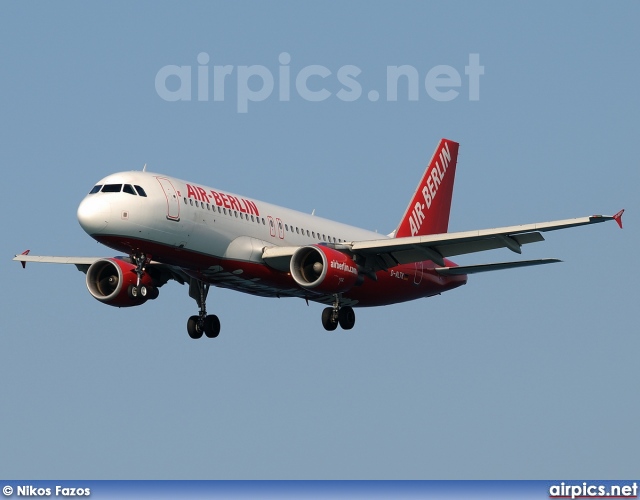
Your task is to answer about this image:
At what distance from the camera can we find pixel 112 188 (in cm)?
6225

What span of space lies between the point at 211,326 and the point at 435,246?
10683 millimetres

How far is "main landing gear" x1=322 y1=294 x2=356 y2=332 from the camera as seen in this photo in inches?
2729

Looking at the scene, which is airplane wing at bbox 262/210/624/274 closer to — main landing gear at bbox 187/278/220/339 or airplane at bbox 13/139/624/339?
airplane at bbox 13/139/624/339

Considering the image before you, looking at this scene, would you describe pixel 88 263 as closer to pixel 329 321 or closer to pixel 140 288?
pixel 140 288

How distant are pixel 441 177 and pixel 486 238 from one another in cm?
1589

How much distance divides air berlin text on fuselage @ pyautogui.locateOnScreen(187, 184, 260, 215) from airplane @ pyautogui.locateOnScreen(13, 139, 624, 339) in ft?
0.18

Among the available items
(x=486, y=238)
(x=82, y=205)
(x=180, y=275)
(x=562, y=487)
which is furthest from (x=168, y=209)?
(x=562, y=487)

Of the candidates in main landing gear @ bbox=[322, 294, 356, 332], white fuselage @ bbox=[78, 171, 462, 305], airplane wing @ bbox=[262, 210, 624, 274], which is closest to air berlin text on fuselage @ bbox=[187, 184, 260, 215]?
white fuselage @ bbox=[78, 171, 462, 305]

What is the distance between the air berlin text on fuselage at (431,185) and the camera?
77812 mm

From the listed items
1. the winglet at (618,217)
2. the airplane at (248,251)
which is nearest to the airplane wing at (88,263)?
the airplane at (248,251)

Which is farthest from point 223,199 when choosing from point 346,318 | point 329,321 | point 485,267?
point 485,267

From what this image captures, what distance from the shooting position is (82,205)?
61.8 m

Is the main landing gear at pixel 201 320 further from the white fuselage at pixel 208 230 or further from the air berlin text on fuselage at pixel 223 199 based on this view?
the air berlin text on fuselage at pixel 223 199

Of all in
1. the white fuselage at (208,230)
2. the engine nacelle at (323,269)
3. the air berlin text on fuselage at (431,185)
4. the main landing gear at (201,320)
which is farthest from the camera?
the air berlin text on fuselage at (431,185)
